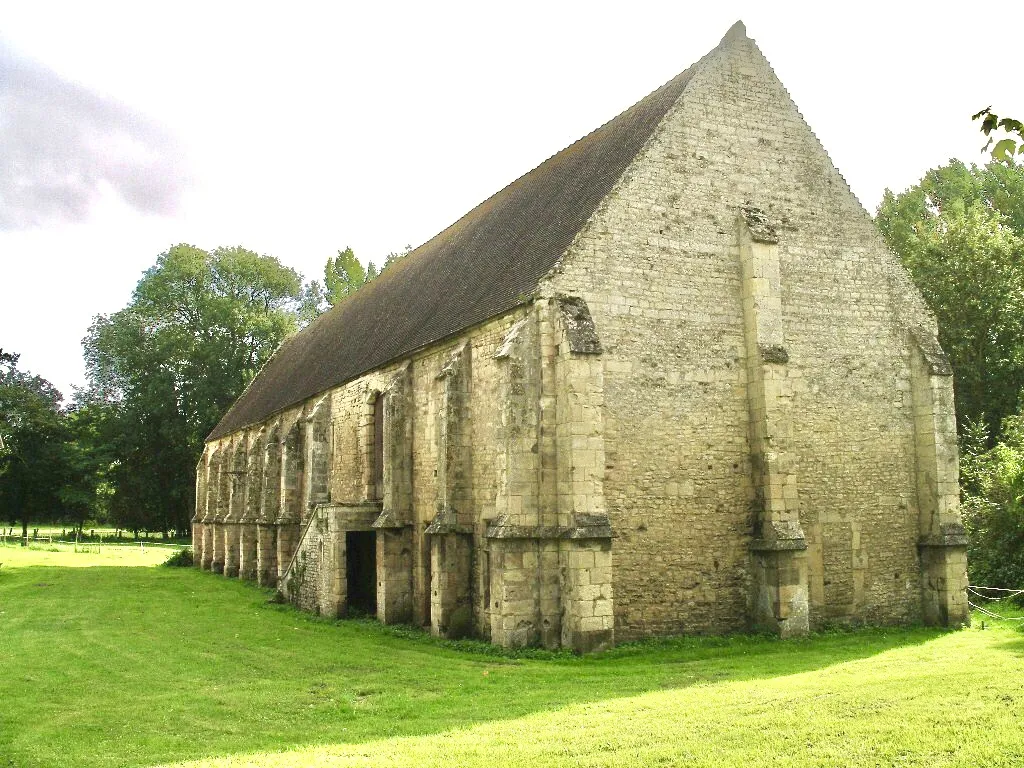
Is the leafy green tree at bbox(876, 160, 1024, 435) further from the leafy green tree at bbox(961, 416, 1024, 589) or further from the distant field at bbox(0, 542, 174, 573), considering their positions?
the distant field at bbox(0, 542, 174, 573)

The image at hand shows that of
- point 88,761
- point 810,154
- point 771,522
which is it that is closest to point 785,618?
point 771,522

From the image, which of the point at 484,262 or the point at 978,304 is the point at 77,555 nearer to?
the point at 484,262

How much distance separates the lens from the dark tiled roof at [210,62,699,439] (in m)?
18.3

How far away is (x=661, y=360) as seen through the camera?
16.9 metres

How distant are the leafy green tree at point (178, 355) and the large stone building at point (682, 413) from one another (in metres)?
36.7

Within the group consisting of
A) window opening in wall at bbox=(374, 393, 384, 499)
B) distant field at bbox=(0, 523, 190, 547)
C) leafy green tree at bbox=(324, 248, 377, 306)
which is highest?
leafy green tree at bbox=(324, 248, 377, 306)

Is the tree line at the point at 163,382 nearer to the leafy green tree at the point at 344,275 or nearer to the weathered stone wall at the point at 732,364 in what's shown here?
the leafy green tree at the point at 344,275

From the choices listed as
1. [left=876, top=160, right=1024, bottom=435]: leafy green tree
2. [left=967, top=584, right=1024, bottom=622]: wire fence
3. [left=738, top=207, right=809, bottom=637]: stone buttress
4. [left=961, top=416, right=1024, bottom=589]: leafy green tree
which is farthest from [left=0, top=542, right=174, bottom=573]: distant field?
[left=876, top=160, right=1024, bottom=435]: leafy green tree

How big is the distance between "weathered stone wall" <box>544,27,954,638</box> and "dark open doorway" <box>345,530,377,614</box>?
30.4 feet

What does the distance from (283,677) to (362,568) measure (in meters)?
9.48

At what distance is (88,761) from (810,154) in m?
16.7

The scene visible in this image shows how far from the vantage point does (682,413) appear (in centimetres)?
1691

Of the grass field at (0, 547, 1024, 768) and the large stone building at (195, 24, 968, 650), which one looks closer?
the grass field at (0, 547, 1024, 768)

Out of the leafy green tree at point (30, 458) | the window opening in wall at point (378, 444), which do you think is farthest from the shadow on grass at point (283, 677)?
the leafy green tree at point (30, 458)
